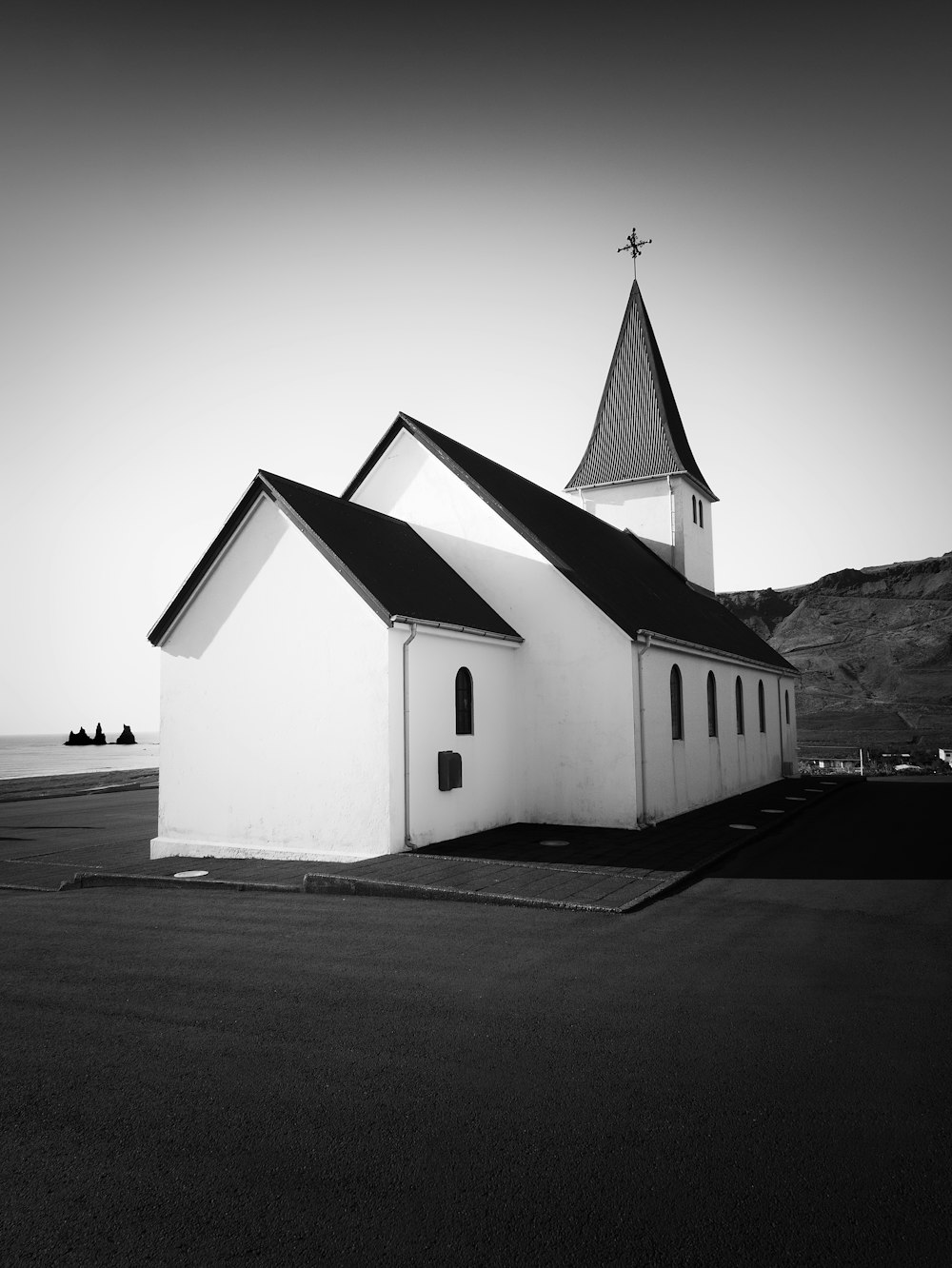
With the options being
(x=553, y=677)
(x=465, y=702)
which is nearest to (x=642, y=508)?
(x=553, y=677)

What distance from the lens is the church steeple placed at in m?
27.1

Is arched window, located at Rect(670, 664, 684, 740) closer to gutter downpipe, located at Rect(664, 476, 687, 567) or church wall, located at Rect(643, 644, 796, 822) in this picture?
church wall, located at Rect(643, 644, 796, 822)

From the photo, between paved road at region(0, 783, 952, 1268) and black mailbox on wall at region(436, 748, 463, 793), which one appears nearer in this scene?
paved road at region(0, 783, 952, 1268)

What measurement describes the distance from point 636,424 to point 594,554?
376 inches

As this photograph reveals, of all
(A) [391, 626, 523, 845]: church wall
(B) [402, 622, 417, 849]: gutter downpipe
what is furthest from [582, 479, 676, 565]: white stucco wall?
(B) [402, 622, 417, 849]: gutter downpipe

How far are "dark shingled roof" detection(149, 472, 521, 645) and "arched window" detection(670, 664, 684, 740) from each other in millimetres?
4115

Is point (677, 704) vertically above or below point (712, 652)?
below

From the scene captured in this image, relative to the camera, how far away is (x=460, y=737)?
49.0 ft

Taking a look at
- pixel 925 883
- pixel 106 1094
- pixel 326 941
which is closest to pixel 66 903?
pixel 326 941

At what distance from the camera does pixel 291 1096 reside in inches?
180

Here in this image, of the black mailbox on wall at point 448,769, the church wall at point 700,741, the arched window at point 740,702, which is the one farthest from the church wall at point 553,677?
the arched window at point 740,702

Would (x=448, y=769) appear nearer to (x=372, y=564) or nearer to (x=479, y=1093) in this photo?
(x=372, y=564)

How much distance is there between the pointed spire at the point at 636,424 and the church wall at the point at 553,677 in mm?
10815

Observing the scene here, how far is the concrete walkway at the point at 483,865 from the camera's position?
1012cm
